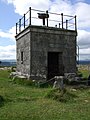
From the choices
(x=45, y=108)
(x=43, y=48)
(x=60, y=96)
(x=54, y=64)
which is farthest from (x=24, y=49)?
(x=45, y=108)

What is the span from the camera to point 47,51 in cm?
2052

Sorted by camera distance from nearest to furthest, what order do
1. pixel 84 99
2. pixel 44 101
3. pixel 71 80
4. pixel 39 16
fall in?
pixel 44 101 → pixel 84 99 → pixel 71 80 → pixel 39 16

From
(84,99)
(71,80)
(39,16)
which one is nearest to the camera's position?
(84,99)

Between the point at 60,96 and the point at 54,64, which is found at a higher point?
the point at 54,64

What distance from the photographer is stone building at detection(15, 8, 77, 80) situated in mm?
19969

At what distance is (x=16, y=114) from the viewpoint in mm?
9930

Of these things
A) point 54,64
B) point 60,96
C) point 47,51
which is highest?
point 47,51

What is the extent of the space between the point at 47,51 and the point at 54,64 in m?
1.91

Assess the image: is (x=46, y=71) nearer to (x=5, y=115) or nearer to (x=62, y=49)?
(x=62, y=49)

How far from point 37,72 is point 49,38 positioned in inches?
119

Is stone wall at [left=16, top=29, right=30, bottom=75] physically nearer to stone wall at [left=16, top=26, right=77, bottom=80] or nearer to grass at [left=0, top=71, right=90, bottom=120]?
stone wall at [left=16, top=26, right=77, bottom=80]

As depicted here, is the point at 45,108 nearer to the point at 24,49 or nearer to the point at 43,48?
the point at 43,48

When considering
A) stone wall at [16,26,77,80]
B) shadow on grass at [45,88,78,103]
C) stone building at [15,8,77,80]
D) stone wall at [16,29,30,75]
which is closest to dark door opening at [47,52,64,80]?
stone building at [15,8,77,80]

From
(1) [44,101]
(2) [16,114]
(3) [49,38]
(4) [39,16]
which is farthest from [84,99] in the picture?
(4) [39,16]
